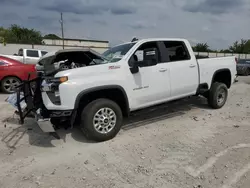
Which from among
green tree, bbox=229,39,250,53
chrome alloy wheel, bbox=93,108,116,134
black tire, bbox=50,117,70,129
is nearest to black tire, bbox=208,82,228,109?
chrome alloy wheel, bbox=93,108,116,134

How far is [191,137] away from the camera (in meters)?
4.95

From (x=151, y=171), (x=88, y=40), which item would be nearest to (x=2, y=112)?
(x=151, y=171)

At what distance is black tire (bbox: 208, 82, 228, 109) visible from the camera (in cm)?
683

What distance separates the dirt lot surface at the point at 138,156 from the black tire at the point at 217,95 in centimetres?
87

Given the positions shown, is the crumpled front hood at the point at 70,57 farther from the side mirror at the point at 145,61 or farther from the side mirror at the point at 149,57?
the side mirror at the point at 149,57

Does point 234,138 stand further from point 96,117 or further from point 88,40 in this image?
point 88,40

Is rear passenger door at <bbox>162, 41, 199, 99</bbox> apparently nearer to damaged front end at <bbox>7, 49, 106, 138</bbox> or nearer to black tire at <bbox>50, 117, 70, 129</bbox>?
damaged front end at <bbox>7, 49, 106, 138</bbox>

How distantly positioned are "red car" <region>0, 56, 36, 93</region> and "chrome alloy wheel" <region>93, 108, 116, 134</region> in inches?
227

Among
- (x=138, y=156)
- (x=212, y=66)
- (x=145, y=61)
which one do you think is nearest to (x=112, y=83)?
(x=145, y=61)

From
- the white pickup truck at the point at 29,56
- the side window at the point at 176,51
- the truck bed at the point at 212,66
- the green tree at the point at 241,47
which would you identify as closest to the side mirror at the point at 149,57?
the side window at the point at 176,51

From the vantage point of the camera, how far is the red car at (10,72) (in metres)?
9.49

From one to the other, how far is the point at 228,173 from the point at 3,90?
28.7 ft

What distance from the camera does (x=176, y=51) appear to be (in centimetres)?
610

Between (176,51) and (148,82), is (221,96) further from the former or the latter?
(148,82)
